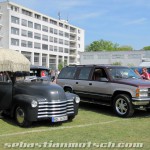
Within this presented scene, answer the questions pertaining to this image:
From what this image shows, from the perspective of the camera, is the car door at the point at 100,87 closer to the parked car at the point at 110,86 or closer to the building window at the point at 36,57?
the parked car at the point at 110,86

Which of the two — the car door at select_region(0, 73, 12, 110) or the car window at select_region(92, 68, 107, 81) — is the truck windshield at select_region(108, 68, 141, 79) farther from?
the car door at select_region(0, 73, 12, 110)

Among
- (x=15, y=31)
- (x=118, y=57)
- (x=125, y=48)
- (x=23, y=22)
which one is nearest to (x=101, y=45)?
(x=125, y=48)

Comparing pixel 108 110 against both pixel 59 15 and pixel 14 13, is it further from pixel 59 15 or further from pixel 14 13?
pixel 59 15

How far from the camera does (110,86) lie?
11.4 meters

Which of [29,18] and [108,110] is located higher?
[29,18]

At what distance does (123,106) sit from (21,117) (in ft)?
12.6

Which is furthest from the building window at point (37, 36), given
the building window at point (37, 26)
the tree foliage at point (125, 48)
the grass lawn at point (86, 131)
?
the grass lawn at point (86, 131)

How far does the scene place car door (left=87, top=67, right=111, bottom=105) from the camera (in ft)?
38.0

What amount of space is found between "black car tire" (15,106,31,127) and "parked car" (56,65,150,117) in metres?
3.68

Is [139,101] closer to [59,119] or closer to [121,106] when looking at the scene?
[121,106]

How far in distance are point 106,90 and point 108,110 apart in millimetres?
1350

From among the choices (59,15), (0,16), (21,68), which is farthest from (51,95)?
(59,15)

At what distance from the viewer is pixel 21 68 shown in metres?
10.6

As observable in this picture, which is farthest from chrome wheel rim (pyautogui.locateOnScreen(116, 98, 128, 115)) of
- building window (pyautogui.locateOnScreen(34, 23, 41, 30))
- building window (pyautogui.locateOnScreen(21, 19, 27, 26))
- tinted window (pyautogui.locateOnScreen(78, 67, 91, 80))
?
building window (pyautogui.locateOnScreen(34, 23, 41, 30))
